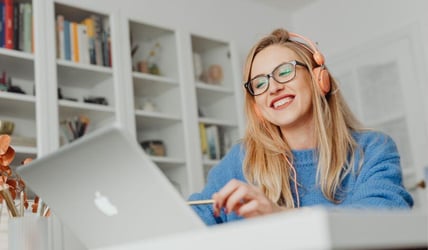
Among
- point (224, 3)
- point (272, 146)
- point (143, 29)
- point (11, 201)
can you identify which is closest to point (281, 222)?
point (11, 201)

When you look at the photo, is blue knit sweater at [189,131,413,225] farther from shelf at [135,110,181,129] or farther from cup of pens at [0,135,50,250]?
shelf at [135,110,181,129]

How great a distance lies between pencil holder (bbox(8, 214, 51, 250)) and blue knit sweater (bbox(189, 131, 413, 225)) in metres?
0.38

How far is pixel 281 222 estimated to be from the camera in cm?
62

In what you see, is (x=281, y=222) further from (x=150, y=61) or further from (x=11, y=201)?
(x=150, y=61)

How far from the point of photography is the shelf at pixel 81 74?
9.96 ft

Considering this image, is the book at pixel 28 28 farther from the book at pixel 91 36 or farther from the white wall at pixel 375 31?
the white wall at pixel 375 31

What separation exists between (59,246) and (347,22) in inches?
112

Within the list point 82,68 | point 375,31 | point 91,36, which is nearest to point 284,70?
point 82,68

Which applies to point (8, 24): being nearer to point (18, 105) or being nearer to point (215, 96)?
point (18, 105)

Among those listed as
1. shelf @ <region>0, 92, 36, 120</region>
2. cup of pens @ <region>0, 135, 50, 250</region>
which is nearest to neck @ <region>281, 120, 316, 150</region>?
cup of pens @ <region>0, 135, 50, 250</region>

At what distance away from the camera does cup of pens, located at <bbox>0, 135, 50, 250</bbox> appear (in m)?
1.34

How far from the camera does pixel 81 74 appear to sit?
10.4 feet

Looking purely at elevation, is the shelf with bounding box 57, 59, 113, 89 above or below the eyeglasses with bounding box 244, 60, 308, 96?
above

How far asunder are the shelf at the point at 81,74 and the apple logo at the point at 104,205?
2.13 meters
